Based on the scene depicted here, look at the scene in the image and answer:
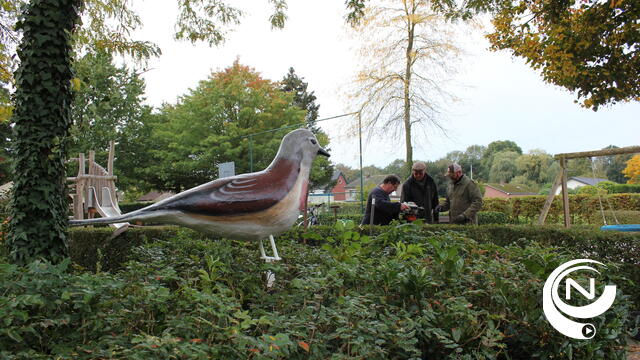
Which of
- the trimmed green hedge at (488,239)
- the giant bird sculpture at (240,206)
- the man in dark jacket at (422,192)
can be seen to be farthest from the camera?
the man in dark jacket at (422,192)

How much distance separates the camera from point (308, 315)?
2248 millimetres

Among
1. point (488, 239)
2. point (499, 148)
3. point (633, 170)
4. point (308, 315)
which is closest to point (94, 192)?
point (488, 239)

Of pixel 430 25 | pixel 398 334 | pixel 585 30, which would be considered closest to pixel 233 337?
pixel 398 334

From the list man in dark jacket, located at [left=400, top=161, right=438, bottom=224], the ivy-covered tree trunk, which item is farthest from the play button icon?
man in dark jacket, located at [left=400, top=161, right=438, bottom=224]

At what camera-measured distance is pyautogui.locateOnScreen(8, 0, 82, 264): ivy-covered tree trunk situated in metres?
3.47

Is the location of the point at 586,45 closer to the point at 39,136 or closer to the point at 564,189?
the point at 564,189

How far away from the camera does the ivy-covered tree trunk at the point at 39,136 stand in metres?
3.47

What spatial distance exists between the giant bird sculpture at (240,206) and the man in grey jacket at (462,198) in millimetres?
3469

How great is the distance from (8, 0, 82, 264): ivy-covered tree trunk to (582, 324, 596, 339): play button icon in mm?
3735

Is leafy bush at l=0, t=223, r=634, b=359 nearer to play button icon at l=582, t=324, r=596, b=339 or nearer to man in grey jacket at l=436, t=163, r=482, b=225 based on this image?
play button icon at l=582, t=324, r=596, b=339

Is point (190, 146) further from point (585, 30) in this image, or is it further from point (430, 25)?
point (585, 30)

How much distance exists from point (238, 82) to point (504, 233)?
20249mm

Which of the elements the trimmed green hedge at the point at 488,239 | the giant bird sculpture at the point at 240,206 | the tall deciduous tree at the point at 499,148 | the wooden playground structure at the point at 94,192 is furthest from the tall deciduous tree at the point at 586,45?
the tall deciduous tree at the point at 499,148

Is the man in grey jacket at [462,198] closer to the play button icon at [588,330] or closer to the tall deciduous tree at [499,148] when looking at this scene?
the play button icon at [588,330]
